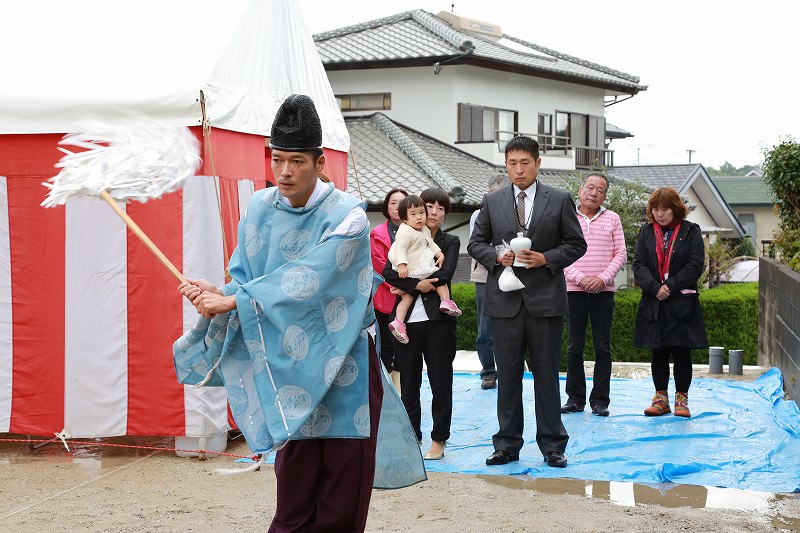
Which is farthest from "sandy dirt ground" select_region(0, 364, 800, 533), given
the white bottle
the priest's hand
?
the priest's hand

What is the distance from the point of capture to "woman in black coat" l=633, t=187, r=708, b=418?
7559mm

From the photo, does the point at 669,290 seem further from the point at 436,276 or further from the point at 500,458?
the point at 500,458

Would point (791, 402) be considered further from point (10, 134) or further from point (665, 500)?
point (10, 134)

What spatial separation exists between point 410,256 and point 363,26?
802 inches

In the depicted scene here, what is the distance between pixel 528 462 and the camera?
634 cm

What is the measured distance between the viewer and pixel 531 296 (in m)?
6.21

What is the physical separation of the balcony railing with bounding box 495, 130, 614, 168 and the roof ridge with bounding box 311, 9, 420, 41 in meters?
4.73

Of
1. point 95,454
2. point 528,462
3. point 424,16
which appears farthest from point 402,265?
point 424,16

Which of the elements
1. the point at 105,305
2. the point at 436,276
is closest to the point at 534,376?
the point at 436,276

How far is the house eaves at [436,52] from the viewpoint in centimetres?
2269

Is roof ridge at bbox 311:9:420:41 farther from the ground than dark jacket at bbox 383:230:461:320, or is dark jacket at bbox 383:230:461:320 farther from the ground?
roof ridge at bbox 311:9:420:41

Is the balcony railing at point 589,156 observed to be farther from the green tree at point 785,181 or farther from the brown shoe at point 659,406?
the brown shoe at point 659,406

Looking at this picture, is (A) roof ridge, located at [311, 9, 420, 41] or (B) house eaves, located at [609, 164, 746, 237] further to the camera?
(B) house eaves, located at [609, 164, 746, 237]

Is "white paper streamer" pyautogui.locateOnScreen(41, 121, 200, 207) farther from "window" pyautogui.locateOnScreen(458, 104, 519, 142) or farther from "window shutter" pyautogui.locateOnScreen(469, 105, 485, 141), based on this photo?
"window shutter" pyautogui.locateOnScreen(469, 105, 485, 141)
